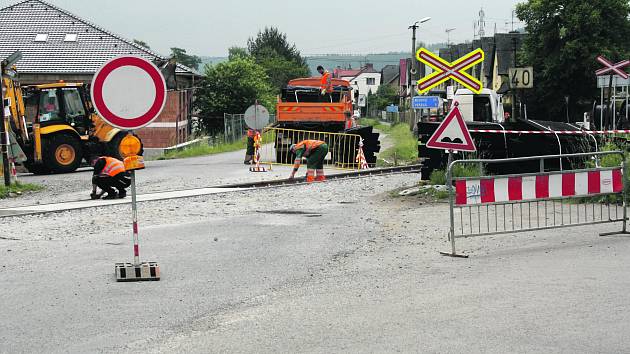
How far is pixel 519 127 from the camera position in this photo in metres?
20.0

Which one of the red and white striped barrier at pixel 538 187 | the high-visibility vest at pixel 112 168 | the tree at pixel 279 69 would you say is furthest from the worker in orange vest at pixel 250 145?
the tree at pixel 279 69

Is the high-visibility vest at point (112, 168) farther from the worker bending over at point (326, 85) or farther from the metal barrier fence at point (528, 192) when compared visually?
the worker bending over at point (326, 85)

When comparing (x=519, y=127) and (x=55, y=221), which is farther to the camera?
(x=519, y=127)

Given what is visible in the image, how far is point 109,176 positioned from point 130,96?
30.6 ft

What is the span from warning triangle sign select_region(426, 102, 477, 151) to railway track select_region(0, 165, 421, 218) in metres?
7.32

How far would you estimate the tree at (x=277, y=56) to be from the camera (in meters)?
114

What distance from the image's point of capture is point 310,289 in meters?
8.78

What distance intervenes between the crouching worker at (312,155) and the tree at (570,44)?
43.4m

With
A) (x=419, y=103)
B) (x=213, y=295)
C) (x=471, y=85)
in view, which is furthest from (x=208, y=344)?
(x=419, y=103)

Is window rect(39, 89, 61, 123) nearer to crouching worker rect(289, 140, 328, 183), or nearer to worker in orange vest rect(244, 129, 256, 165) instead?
worker in orange vest rect(244, 129, 256, 165)

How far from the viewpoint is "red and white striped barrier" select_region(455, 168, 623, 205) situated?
36.2ft

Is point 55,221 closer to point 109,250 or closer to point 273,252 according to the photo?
point 109,250

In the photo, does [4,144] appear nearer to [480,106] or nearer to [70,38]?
[480,106]

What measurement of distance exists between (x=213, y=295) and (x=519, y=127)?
1290 cm
